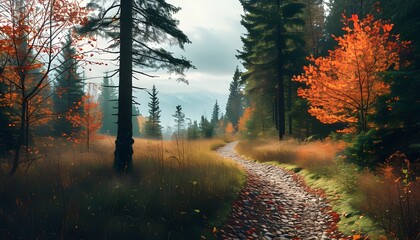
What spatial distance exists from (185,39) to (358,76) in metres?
6.46

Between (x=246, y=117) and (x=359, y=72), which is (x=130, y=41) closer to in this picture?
(x=359, y=72)

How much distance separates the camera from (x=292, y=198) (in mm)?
7656

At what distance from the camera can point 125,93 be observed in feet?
23.5

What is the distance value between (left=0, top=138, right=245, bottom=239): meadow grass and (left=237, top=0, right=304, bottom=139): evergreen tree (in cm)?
1373

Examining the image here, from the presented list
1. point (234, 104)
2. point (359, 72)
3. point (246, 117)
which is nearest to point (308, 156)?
point (359, 72)

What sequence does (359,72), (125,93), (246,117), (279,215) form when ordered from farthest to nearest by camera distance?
(246,117), (359,72), (125,93), (279,215)

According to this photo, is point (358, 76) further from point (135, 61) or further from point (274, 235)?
point (135, 61)

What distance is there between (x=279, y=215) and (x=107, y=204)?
4216 mm

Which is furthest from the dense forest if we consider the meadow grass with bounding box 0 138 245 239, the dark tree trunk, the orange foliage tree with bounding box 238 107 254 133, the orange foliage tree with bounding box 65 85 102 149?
the orange foliage tree with bounding box 238 107 254 133

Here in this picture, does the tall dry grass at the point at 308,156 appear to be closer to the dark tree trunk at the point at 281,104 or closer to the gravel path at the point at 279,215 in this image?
the gravel path at the point at 279,215

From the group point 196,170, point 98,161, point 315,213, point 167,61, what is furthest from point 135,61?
point 315,213

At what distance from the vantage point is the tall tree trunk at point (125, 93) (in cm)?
709

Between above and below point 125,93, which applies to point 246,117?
above

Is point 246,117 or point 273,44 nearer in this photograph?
point 273,44
